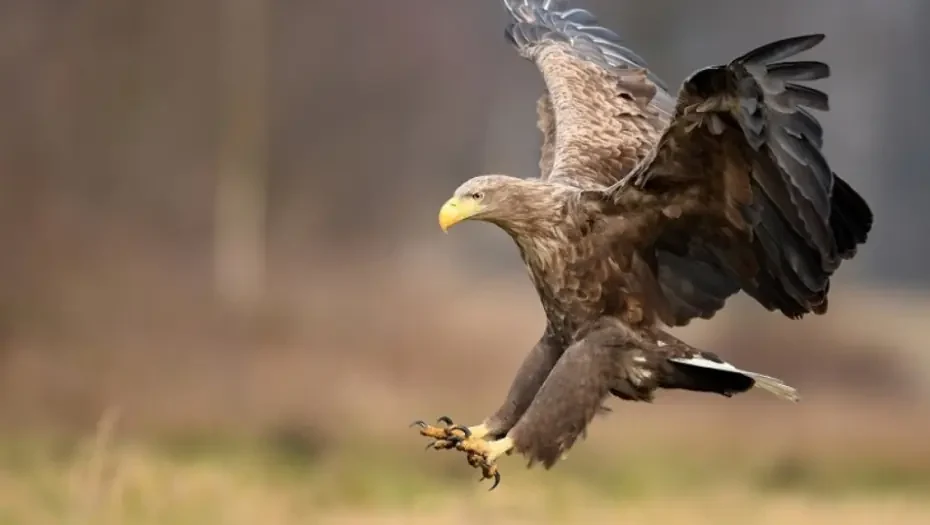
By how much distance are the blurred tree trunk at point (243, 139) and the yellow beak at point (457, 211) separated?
3.42m

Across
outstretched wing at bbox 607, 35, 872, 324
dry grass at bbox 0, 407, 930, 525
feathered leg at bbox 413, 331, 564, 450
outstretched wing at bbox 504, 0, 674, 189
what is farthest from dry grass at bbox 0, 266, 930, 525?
outstretched wing at bbox 607, 35, 872, 324

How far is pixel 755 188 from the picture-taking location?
8.10ft

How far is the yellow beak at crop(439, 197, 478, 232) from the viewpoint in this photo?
2.56 m

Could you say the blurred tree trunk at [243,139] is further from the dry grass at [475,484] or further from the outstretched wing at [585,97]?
the outstretched wing at [585,97]

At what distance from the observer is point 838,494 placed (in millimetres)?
4984

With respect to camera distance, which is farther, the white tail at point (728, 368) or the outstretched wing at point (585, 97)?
the outstretched wing at point (585, 97)

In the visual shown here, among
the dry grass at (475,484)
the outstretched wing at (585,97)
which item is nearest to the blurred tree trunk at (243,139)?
the dry grass at (475,484)

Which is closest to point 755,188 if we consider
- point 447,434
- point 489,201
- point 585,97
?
point 489,201

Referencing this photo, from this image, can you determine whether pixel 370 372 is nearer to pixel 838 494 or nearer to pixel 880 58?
pixel 838 494

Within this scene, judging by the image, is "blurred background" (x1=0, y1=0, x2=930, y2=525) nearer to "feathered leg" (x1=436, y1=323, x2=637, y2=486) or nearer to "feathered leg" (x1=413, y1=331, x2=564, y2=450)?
"feathered leg" (x1=413, y1=331, x2=564, y2=450)

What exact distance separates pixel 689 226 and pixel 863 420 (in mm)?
2748

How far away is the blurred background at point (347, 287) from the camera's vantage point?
496cm

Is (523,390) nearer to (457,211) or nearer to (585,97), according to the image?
(457,211)

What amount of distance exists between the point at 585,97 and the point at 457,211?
2.94 feet
